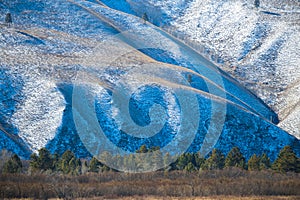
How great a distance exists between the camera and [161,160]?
5931 centimetres

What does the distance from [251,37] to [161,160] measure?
71.3 metres

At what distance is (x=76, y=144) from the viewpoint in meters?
65.6

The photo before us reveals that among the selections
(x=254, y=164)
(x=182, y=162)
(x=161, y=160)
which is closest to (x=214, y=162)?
(x=182, y=162)

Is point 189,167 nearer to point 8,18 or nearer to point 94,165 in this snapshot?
point 94,165

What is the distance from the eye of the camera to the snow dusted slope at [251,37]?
105 metres

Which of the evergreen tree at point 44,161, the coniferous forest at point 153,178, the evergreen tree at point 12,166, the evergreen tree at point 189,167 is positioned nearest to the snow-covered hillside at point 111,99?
the coniferous forest at point 153,178

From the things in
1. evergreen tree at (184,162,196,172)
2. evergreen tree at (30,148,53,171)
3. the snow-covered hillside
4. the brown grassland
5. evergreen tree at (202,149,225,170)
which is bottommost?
the brown grassland

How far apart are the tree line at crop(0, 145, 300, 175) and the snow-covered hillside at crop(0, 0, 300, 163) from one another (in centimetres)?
714

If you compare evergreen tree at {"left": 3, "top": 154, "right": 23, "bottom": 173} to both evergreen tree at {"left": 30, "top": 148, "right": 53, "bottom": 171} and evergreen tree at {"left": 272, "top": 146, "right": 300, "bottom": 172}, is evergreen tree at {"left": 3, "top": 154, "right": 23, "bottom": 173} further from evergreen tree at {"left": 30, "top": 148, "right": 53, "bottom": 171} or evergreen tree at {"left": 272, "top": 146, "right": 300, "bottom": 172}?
evergreen tree at {"left": 272, "top": 146, "right": 300, "bottom": 172}

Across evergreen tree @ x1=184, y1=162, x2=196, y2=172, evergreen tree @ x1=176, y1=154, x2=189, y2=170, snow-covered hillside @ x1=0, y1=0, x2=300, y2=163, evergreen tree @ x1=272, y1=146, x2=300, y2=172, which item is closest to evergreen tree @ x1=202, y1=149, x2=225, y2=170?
evergreen tree @ x1=184, y1=162, x2=196, y2=172

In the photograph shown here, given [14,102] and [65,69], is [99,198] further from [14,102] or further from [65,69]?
[65,69]

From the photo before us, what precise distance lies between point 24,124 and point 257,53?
65.1 metres

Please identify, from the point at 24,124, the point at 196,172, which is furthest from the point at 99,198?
the point at 24,124

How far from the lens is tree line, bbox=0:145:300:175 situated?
54.5 metres
